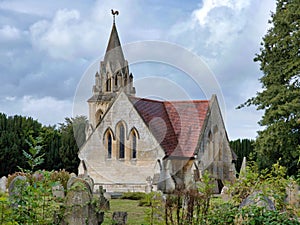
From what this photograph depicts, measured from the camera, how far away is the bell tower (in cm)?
3844

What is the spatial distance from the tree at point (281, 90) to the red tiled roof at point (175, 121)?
531 cm

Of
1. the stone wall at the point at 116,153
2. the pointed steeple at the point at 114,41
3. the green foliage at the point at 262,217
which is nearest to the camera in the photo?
the green foliage at the point at 262,217

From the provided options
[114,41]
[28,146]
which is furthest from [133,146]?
[28,146]

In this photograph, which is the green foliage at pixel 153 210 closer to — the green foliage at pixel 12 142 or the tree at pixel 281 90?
the tree at pixel 281 90

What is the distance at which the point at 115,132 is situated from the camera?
107 ft

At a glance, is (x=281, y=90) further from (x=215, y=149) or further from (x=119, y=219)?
(x=119, y=219)

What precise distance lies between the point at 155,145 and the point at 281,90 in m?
8.80

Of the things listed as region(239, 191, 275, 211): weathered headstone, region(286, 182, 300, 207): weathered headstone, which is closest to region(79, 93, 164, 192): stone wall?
region(286, 182, 300, 207): weathered headstone

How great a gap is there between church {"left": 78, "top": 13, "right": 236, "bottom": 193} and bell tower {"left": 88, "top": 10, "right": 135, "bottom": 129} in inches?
177

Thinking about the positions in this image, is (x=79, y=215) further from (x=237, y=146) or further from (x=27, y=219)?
(x=237, y=146)

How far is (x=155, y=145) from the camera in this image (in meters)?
31.0

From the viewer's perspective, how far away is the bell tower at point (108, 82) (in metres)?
38.4

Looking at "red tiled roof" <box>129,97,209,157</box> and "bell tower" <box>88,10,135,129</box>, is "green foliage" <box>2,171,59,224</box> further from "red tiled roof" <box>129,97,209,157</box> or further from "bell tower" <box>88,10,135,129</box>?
"bell tower" <box>88,10,135,129</box>

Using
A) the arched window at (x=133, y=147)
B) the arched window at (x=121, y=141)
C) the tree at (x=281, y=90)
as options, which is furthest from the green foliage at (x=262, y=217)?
the arched window at (x=121, y=141)
